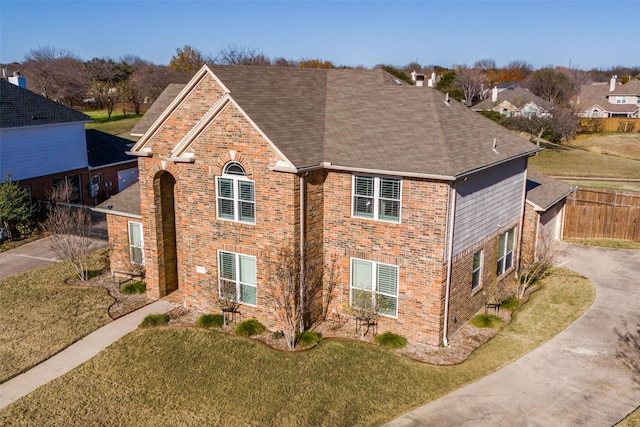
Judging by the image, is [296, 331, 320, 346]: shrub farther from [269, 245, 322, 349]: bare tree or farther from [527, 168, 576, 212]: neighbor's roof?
[527, 168, 576, 212]: neighbor's roof

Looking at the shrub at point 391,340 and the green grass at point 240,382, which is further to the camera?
the shrub at point 391,340

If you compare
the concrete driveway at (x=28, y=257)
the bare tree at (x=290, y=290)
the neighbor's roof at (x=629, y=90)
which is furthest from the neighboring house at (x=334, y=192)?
the neighbor's roof at (x=629, y=90)

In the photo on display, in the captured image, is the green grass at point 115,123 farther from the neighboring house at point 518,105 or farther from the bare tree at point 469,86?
the bare tree at point 469,86

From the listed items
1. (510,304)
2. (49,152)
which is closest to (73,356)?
(510,304)

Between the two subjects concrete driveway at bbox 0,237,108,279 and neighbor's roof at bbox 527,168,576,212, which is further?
concrete driveway at bbox 0,237,108,279

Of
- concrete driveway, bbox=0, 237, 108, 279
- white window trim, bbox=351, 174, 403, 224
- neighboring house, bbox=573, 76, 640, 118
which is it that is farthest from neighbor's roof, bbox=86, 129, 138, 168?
neighboring house, bbox=573, 76, 640, 118

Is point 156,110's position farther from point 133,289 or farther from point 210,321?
point 210,321
